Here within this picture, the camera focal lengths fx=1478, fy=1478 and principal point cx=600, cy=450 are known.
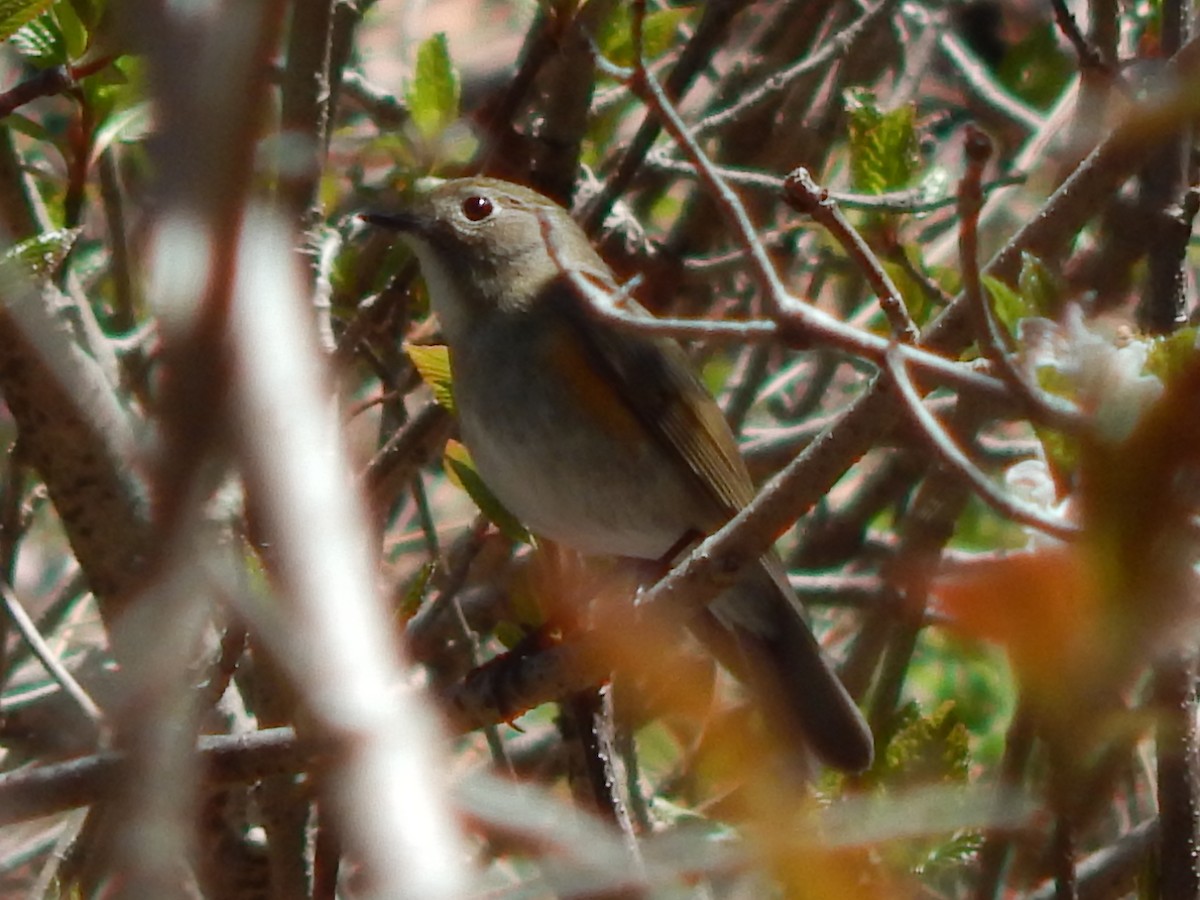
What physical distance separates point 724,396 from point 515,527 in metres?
1.95

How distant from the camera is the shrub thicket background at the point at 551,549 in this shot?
69cm

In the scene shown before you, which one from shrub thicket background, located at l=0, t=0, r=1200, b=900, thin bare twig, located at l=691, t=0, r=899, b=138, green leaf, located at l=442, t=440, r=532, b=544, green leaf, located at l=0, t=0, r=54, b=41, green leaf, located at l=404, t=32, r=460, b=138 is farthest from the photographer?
thin bare twig, located at l=691, t=0, r=899, b=138

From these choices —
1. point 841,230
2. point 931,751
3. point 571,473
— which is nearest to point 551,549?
point 571,473

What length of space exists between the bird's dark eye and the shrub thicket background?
176mm

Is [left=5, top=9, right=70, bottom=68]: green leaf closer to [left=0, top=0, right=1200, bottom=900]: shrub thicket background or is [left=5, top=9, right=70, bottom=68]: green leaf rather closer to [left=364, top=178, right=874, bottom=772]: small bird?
[left=0, top=0, right=1200, bottom=900]: shrub thicket background

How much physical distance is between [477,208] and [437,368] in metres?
0.67

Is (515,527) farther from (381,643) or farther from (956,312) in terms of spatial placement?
(381,643)

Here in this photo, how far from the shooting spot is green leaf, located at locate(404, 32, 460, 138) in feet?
10.5

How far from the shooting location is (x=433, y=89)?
3.20 meters

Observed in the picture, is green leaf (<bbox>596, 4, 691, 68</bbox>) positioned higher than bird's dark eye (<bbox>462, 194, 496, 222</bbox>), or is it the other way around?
green leaf (<bbox>596, 4, 691, 68</bbox>)

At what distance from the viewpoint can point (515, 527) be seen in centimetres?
296

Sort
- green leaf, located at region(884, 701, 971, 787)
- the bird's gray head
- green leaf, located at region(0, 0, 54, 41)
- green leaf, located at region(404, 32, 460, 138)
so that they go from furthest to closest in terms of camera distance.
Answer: the bird's gray head → green leaf, located at region(404, 32, 460, 138) → green leaf, located at region(884, 701, 971, 787) → green leaf, located at region(0, 0, 54, 41)

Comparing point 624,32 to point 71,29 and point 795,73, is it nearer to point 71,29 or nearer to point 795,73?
point 795,73

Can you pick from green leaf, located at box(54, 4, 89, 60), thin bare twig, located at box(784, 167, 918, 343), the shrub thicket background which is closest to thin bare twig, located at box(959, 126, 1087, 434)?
the shrub thicket background
